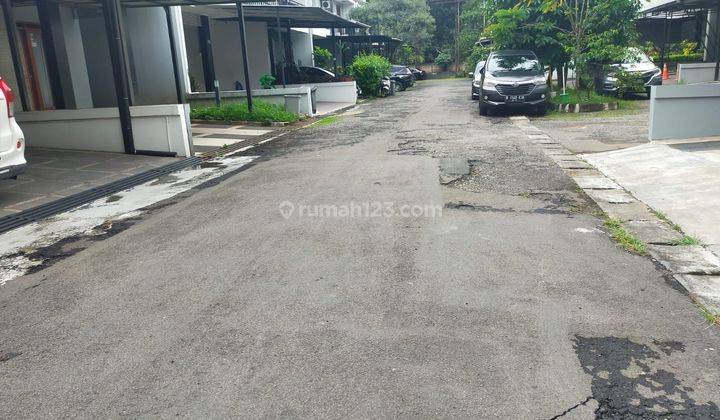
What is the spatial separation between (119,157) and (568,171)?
810cm

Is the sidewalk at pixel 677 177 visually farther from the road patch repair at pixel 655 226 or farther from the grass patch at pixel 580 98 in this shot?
the grass patch at pixel 580 98

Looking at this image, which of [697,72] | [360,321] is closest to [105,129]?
[360,321]

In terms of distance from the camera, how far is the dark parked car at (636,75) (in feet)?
62.9

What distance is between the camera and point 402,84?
113ft

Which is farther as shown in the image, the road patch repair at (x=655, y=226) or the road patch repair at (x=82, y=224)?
the road patch repair at (x=82, y=224)

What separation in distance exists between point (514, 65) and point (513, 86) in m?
1.46

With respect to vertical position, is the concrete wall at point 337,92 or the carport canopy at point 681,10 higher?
the carport canopy at point 681,10

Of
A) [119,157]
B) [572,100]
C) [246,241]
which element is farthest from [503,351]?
[572,100]

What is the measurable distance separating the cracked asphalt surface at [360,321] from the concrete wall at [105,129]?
15.2 ft

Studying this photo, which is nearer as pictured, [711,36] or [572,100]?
[572,100]

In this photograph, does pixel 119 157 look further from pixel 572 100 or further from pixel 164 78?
pixel 572 100

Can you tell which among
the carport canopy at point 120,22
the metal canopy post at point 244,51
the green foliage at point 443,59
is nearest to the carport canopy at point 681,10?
the carport canopy at point 120,22

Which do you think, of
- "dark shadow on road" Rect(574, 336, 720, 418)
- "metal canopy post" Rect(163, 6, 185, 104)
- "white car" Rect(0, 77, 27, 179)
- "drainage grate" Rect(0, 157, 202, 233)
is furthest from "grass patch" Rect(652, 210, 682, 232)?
"metal canopy post" Rect(163, 6, 185, 104)

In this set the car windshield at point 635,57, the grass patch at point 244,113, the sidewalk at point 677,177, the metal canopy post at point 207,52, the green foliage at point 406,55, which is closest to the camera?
the sidewalk at point 677,177
